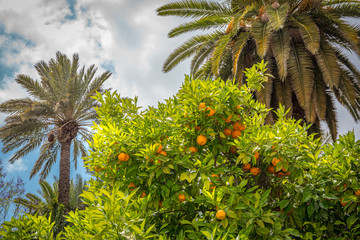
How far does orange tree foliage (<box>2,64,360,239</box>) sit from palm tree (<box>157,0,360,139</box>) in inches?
161

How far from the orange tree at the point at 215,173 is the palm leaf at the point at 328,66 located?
4972mm

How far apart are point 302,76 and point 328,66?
67 cm

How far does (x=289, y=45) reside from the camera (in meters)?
6.69

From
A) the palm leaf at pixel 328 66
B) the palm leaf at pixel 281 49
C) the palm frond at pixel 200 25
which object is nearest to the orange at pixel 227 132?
the palm leaf at pixel 281 49

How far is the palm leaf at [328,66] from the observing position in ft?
21.2

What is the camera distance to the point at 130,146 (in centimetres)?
209

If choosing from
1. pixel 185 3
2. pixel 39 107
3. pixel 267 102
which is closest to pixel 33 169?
pixel 39 107

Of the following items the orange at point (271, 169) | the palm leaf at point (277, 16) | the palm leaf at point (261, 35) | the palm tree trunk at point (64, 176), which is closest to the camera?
the orange at point (271, 169)

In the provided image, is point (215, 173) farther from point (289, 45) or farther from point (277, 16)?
point (289, 45)

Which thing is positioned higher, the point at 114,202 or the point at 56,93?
the point at 56,93

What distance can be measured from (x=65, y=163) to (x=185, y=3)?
7.29m

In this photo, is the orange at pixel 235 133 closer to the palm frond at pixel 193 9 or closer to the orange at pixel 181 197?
the orange at pixel 181 197

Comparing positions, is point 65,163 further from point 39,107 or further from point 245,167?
point 245,167

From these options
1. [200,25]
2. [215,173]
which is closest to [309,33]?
[200,25]
